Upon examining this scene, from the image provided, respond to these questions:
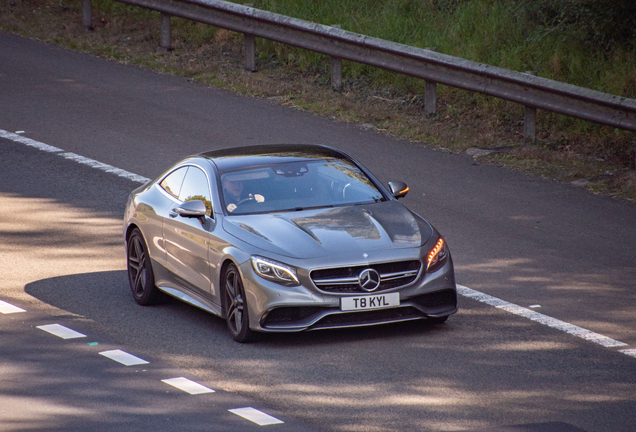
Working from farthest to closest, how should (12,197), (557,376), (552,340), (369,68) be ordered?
(369,68) < (12,197) < (552,340) < (557,376)

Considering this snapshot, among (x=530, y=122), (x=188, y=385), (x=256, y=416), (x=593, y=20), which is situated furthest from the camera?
(x=593, y=20)

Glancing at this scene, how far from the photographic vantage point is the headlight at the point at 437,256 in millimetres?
8523

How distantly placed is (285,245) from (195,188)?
5.36ft

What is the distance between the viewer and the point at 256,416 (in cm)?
676

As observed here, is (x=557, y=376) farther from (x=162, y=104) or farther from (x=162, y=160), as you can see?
(x=162, y=104)

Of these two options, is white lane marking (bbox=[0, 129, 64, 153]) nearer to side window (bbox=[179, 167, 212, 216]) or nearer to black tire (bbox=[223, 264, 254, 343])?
side window (bbox=[179, 167, 212, 216])

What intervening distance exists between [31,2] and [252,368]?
18.8 m

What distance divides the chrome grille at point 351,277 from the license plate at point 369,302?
0.07 metres

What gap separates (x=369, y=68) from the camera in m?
18.3

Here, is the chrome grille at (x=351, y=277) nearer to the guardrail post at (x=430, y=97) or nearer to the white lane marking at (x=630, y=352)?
the white lane marking at (x=630, y=352)

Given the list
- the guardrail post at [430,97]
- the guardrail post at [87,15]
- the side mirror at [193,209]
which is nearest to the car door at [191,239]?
the side mirror at [193,209]

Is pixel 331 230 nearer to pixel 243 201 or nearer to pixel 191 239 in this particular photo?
pixel 243 201

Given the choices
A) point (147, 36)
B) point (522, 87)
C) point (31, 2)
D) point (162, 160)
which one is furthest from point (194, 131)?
point (31, 2)

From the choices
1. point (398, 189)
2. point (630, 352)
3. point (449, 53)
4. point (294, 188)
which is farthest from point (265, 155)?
point (449, 53)
